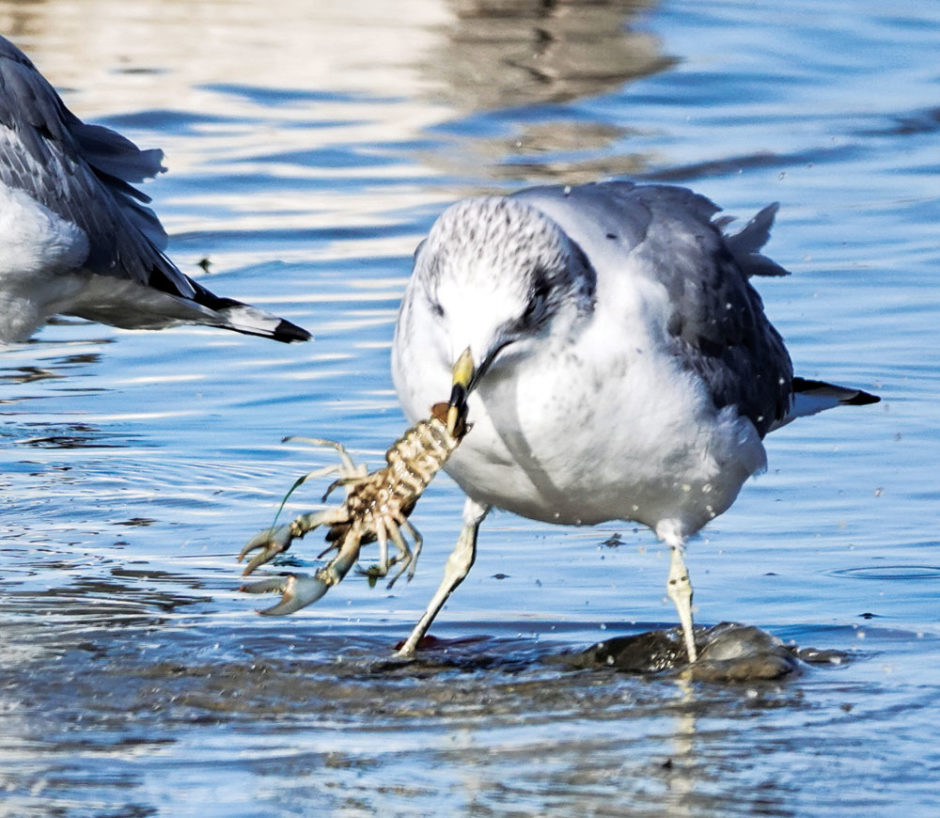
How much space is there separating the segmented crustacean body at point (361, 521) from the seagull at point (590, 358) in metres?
0.12

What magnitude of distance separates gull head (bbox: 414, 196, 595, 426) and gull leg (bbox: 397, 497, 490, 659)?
1017 millimetres

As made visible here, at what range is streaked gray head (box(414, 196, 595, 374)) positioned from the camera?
15.1 feet

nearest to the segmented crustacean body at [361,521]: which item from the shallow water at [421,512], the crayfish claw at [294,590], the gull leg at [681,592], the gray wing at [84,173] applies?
the crayfish claw at [294,590]

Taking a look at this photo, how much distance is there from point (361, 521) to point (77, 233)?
8.71 feet

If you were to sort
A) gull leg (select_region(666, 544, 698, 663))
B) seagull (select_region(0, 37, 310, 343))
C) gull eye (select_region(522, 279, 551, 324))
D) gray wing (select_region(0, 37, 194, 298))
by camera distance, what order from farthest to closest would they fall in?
gray wing (select_region(0, 37, 194, 298)), seagull (select_region(0, 37, 310, 343)), gull leg (select_region(666, 544, 698, 663)), gull eye (select_region(522, 279, 551, 324))

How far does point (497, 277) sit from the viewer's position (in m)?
4.65

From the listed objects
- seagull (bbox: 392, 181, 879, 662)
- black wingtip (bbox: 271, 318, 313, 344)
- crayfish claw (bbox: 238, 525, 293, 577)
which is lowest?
black wingtip (bbox: 271, 318, 313, 344)

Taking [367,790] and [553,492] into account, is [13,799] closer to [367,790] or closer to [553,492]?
[367,790]

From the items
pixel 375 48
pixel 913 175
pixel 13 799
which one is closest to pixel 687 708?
pixel 13 799

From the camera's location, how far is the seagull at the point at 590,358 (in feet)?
15.5

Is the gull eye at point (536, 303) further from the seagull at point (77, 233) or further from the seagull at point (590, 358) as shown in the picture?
the seagull at point (77, 233)

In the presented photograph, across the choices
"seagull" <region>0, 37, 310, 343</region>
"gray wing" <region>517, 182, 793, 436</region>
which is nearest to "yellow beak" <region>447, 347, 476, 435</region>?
"gray wing" <region>517, 182, 793, 436</region>

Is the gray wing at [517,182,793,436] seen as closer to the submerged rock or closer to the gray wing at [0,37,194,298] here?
the submerged rock

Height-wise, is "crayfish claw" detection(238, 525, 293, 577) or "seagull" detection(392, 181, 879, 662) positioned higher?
"seagull" detection(392, 181, 879, 662)
